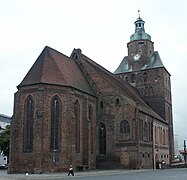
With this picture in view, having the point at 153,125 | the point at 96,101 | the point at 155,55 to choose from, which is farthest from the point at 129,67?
the point at 96,101

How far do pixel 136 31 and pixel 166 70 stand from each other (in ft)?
31.2

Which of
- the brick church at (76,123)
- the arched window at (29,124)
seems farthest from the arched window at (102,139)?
the arched window at (29,124)

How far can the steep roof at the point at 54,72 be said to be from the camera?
41928 millimetres

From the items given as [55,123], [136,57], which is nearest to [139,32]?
[136,57]

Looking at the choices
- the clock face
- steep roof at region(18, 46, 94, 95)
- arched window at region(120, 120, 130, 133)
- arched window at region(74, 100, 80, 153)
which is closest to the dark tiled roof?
the clock face

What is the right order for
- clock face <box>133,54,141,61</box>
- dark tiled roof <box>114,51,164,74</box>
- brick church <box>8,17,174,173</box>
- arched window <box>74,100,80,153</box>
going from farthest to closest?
clock face <box>133,54,141,61</box> → dark tiled roof <box>114,51,164,74</box> → arched window <box>74,100,80,153</box> → brick church <box>8,17,174,173</box>

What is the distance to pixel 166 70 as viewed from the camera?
68.3 m

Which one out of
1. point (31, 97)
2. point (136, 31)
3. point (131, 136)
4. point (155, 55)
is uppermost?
point (136, 31)

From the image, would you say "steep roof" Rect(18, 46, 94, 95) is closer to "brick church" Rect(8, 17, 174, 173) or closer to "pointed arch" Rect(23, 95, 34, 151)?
"brick church" Rect(8, 17, 174, 173)

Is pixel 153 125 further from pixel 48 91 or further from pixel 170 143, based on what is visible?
pixel 48 91

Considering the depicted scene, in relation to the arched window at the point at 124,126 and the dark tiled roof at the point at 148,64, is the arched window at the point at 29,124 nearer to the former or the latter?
the arched window at the point at 124,126

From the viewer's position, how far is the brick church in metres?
40.0

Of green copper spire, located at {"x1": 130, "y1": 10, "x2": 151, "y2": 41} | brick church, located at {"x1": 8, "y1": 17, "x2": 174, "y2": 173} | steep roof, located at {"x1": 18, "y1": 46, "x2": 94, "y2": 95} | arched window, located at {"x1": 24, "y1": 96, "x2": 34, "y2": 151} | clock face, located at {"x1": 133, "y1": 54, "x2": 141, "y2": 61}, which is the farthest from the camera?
clock face, located at {"x1": 133, "y1": 54, "x2": 141, "y2": 61}

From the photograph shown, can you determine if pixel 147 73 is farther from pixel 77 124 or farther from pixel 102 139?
pixel 77 124
